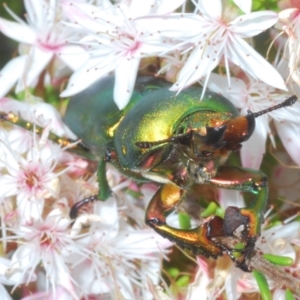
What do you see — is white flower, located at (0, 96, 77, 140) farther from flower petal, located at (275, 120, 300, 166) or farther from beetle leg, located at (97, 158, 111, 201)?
flower petal, located at (275, 120, 300, 166)

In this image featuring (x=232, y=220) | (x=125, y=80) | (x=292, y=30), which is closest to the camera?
(x=232, y=220)

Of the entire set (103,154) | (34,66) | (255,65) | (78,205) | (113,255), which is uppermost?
(255,65)

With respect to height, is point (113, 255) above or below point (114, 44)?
below

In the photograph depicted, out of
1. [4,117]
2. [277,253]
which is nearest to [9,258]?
[4,117]

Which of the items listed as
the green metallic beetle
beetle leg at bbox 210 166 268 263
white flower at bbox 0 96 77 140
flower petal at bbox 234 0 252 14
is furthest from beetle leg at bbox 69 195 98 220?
flower petal at bbox 234 0 252 14

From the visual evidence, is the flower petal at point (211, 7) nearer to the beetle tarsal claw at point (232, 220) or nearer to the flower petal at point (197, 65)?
the flower petal at point (197, 65)

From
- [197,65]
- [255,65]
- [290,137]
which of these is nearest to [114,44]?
[197,65]

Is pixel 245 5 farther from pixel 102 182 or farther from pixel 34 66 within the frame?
pixel 34 66
